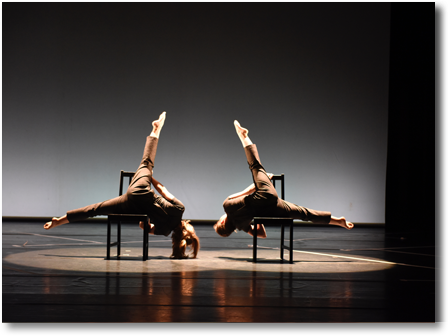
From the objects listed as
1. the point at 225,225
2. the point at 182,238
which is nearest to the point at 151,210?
the point at 182,238

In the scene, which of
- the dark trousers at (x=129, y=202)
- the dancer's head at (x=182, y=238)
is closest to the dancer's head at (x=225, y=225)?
the dancer's head at (x=182, y=238)

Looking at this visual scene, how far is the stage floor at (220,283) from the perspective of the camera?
203 centimetres

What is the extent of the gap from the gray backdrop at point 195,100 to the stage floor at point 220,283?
2085 mm

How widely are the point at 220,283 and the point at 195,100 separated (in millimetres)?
4422

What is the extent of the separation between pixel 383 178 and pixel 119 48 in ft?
14.8

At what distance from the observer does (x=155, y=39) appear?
670cm

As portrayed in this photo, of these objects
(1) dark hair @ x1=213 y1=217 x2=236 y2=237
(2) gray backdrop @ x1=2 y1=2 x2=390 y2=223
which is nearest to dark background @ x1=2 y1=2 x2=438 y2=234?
(2) gray backdrop @ x1=2 y1=2 x2=390 y2=223

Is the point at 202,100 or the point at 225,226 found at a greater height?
the point at 202,100

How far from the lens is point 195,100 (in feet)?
22.1

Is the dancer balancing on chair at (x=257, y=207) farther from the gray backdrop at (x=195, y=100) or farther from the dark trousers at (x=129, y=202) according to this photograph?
the gray backdrop at (x=195, y=100)

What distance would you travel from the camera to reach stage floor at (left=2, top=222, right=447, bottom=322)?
2.03 m

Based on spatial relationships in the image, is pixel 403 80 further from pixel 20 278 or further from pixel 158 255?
pixel 20 278

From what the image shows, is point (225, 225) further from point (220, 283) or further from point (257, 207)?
point (220, 283)
